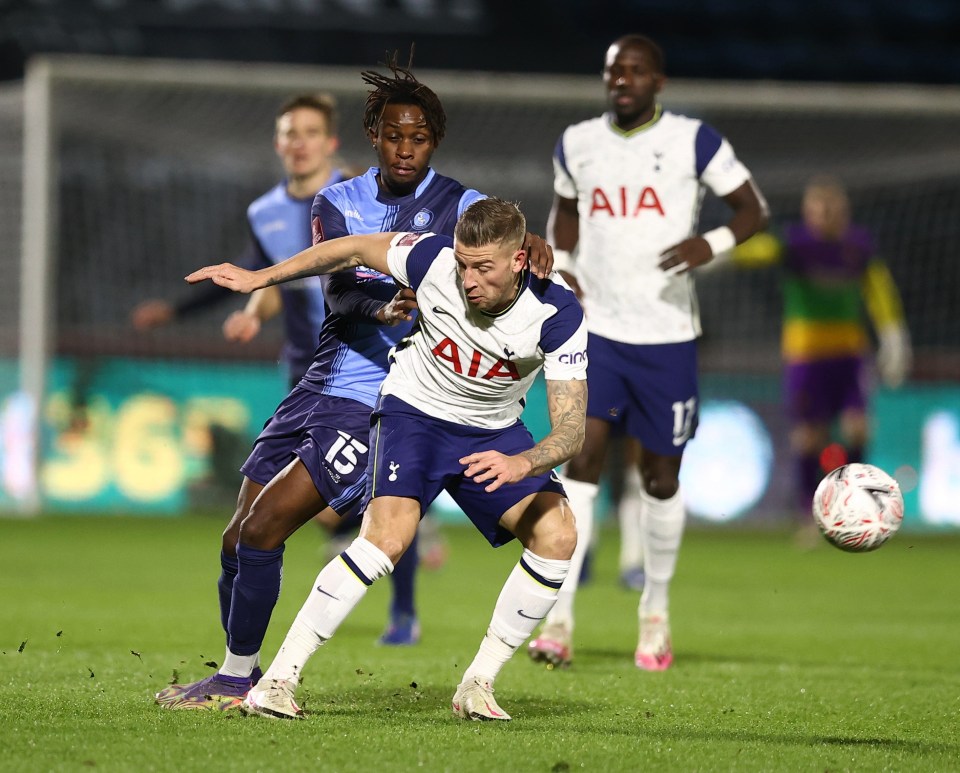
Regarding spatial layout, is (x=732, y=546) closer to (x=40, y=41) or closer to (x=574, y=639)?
(x=574, y=639)

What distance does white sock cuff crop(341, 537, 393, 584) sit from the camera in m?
4.20

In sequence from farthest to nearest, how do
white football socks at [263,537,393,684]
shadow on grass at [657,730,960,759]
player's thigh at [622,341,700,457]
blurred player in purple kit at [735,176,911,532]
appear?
blurred player in purple kit at [735,176,911,532]
player's thigh at [622,341,700,457]
white football socks at [263,537,393,684]
shadow on grass at [657,730,960,759]

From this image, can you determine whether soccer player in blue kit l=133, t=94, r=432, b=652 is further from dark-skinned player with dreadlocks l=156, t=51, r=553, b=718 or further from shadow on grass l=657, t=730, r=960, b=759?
shadow on grass l=657, t=730, r=960, b=759

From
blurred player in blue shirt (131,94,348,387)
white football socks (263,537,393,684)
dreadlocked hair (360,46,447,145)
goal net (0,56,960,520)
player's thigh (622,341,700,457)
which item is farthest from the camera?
goal net (0,56,960,520)

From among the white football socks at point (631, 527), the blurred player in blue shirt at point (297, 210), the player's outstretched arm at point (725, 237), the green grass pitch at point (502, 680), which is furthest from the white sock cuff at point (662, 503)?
the white football socks at point (631, 527)

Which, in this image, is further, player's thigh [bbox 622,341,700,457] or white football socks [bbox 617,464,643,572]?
white football socks [bbox 617,464,643,572]

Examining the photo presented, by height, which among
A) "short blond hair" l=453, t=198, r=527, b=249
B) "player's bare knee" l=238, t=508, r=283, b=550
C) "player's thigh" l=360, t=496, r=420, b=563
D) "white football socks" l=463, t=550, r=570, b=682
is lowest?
"white football socks" l=463, t=550, r=570, b=682

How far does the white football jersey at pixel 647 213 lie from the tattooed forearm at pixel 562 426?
67.3 inches

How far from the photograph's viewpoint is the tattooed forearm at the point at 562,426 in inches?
162

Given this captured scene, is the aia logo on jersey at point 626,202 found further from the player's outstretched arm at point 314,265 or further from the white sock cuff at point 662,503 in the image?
the player's outstretched arm at point 314,265

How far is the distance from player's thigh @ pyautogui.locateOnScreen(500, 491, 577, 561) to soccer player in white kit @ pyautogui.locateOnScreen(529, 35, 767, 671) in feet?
4.94

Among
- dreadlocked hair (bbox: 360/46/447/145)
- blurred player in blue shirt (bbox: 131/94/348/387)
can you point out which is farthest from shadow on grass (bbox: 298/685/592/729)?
blurred player in blue shirt (bbox: 131/94/348/387)

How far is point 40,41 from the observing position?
19344mm

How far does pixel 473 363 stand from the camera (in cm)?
437
